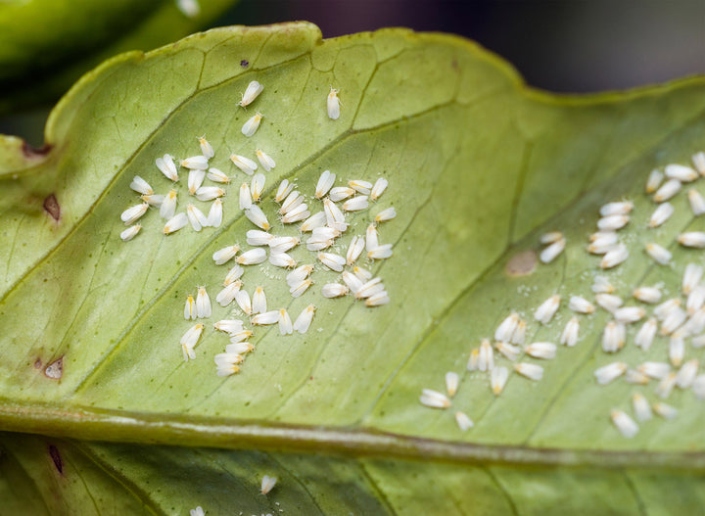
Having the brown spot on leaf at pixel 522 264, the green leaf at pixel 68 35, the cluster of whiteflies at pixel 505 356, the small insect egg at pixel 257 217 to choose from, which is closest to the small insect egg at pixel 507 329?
the cluster of whiteflies at pixel 505 356

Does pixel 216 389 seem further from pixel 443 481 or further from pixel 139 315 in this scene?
pixel 443 481

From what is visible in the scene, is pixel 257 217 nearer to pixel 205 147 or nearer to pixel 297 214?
pixel 297 214

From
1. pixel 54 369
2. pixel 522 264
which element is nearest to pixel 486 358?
pixel 522 264

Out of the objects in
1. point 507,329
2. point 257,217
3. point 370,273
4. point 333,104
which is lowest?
point 507,329

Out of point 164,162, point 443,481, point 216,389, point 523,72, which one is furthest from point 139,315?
point 523,72

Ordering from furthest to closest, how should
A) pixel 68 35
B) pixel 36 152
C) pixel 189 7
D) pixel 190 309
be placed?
pixel 189 7
pixel 68 35
pixel 190 309
pixel 36 152

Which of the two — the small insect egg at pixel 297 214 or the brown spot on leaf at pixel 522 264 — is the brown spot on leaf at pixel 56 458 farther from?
the brown spot on leaf at pixel 522 264
